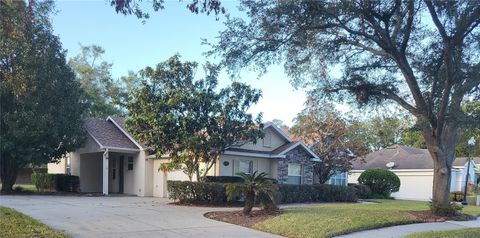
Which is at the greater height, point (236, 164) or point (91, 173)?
point (236, 164)

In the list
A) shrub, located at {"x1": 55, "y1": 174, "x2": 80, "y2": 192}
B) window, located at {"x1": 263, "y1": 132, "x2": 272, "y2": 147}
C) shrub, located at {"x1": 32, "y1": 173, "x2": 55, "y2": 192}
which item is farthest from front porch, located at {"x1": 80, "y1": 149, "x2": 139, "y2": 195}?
window, located at {"x1": 263, "y1": 132, "x2": 272, "y2": 147}

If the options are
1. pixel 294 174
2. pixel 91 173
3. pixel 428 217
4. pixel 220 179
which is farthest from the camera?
pixel 91 173

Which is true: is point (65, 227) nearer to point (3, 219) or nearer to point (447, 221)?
point (3, 219)

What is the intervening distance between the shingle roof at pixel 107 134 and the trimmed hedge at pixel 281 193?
19.7 ft

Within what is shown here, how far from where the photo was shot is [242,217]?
48.6 feet

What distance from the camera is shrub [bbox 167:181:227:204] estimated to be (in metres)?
20.2

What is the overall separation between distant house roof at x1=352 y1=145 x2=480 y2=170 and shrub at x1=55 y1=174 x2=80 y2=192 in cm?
2037

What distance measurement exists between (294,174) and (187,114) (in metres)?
9.21

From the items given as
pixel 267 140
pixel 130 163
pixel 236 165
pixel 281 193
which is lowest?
pixel 281 193

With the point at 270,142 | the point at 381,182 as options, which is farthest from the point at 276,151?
the point at 381,182

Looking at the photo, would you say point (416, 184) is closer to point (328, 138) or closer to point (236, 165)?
point (328, 138)

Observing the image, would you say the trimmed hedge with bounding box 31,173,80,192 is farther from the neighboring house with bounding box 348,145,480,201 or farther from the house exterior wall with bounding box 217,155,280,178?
the neighboring house with bounding box 348,145,480,201

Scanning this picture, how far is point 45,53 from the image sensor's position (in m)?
24.0

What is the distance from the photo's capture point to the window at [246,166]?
25.6 meters
